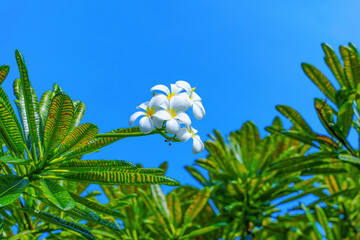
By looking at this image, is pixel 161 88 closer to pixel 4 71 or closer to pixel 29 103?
pixel 29 103

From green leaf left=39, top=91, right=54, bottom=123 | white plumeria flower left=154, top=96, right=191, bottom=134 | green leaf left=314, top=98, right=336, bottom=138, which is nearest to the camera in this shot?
Answer: white plumeria flower left=154, top=96, right=191, bottom=134

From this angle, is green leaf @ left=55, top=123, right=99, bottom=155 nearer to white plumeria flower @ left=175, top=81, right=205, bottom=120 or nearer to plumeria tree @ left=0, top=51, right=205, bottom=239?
plumeria tree @ left=0, top=51, right=205, bottom=239

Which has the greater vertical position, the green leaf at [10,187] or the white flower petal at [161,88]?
the white flower petal at [161,88]

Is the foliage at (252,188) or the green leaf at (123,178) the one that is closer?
the green leaf at (123,178)

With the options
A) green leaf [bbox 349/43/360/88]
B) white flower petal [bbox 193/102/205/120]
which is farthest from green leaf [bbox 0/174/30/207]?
green leaf [bbox 349/43/360/88]

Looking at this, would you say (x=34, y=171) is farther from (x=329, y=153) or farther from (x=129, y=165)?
(x=329, y=153)

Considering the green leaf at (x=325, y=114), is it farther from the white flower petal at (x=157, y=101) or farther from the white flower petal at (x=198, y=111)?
the white flower petal at (x=157, y=101)

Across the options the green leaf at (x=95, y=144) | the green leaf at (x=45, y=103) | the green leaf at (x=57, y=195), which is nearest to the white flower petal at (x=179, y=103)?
the green leaf at (x=95, y=144)

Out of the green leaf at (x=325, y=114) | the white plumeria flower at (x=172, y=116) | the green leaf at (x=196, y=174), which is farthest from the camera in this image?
the green leaf at (x=196, y=174)
